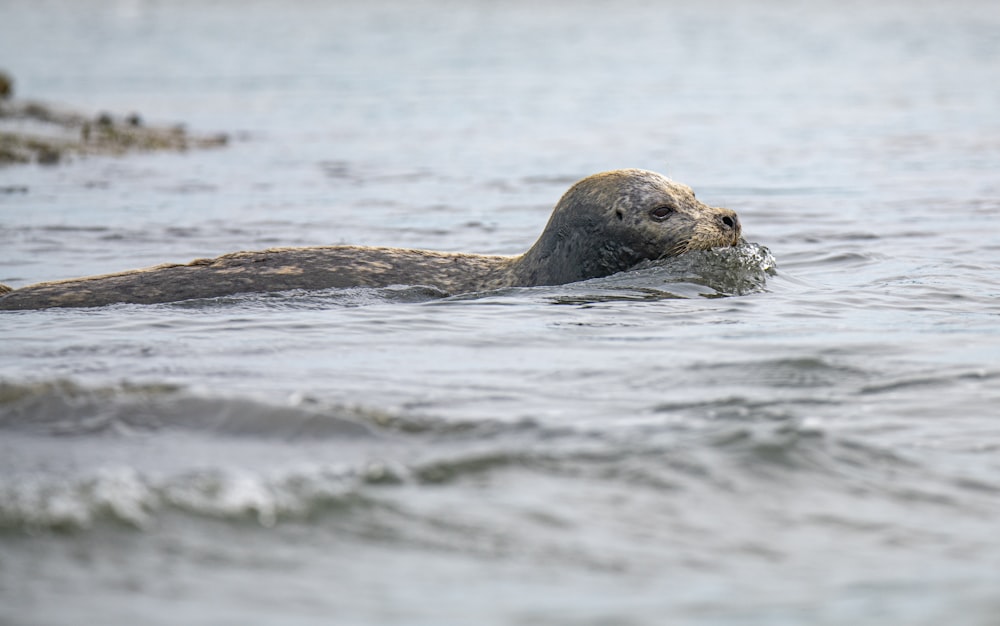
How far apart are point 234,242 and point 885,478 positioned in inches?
362

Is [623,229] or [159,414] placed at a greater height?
[623,229]

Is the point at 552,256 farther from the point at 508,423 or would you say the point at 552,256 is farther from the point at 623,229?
the point at 508,423

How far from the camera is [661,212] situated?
9594 millimetres

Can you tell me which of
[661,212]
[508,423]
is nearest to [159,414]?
[508,423]

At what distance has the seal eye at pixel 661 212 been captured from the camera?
31.3 ft

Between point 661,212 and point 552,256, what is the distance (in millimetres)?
844

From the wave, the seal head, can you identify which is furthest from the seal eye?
the wave

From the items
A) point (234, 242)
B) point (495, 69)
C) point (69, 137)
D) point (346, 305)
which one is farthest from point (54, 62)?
point (346, 305)

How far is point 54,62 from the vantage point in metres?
44.4

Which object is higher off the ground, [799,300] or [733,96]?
[733,96]

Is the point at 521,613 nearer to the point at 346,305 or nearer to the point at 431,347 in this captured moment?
the point at 431,347

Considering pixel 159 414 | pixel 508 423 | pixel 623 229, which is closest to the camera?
pixel 508 423

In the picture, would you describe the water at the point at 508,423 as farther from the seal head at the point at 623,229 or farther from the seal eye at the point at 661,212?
the seal eye at the point at 661,212

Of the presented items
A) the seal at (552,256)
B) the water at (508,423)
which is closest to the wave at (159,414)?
the water at (508,423)
